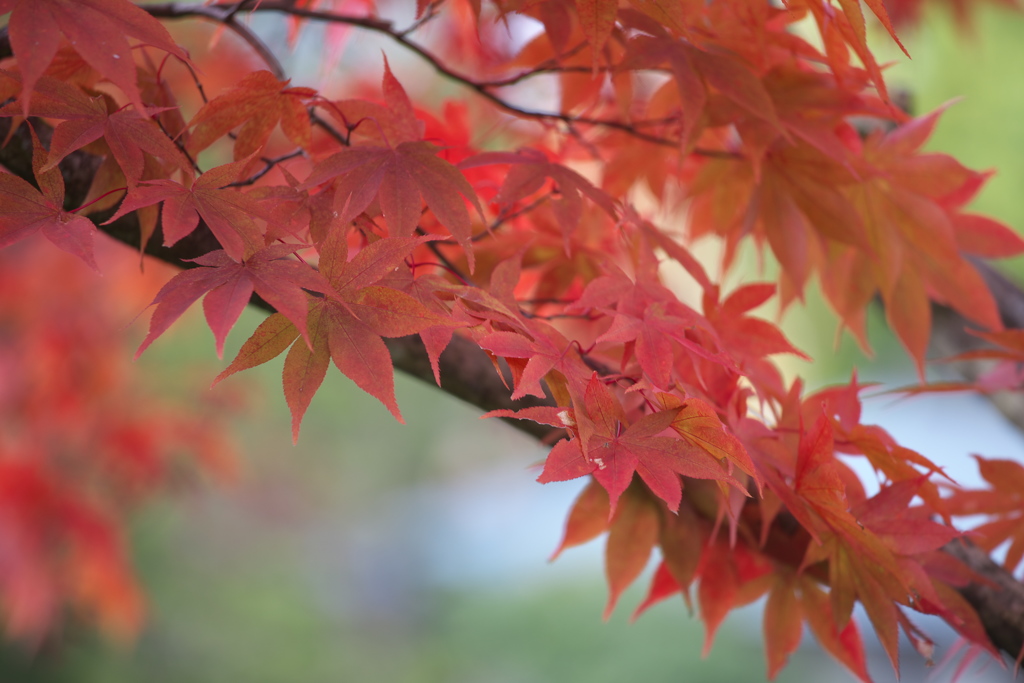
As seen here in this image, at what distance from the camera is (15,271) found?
5.55 ft

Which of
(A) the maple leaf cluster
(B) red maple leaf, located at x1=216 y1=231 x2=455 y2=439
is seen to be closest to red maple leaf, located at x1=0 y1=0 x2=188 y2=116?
(A) the maple leaf cluster

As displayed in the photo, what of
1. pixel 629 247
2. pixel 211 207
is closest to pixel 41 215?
pixel 211 207

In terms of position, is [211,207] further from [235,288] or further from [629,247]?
[629,247]

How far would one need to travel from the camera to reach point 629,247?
1.79 ft

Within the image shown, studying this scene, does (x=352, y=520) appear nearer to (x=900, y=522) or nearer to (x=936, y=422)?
(x=936, y=422)

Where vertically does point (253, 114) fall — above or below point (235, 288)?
above

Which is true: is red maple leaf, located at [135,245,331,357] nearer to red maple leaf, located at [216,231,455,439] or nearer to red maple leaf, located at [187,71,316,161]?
red maple leaf, located at [216,231,455,439]

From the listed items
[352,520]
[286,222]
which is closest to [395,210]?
[286,222]

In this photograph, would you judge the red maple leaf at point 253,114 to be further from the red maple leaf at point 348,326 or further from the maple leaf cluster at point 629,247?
the red maple leaf at point 348,326

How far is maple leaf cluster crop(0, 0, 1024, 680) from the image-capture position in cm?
34

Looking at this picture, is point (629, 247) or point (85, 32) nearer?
point (85, 32)

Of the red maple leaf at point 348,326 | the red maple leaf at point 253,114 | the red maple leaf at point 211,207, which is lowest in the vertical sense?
the red maple leaf at point 348,326

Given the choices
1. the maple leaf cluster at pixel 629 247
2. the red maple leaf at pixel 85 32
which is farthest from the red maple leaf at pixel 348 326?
the red maple leaf at pixel 85 32

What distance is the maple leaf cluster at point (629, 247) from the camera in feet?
1.12
